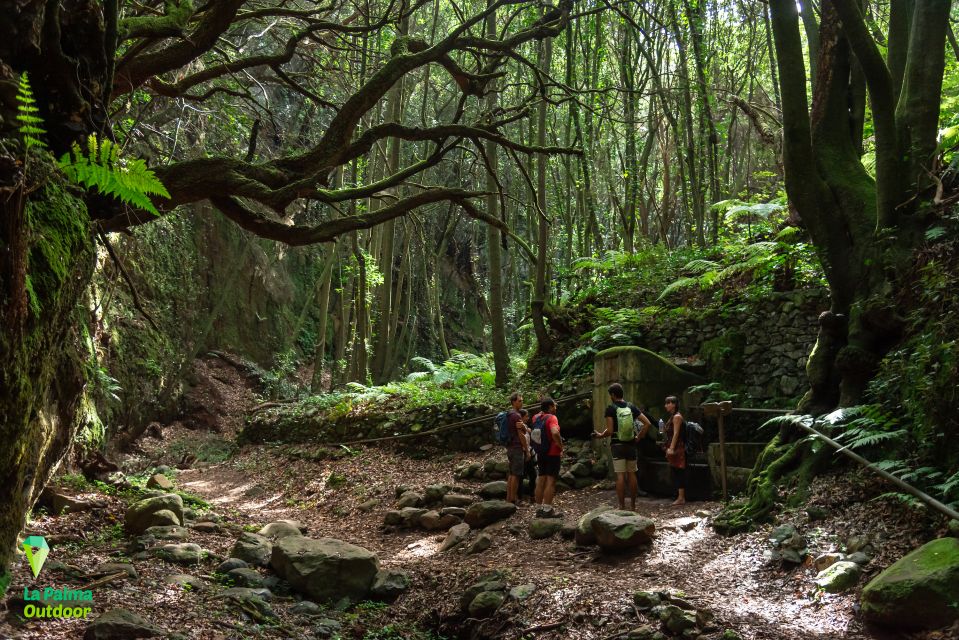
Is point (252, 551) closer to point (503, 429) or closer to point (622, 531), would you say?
point (622, 531)

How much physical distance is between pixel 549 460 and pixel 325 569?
326 cm

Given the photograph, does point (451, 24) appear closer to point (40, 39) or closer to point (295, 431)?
point (295, 431)

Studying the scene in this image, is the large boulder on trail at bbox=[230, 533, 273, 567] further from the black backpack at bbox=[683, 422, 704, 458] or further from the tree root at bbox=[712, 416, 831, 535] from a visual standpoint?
the black backpack at bbox=[683, 422, 704, 458]

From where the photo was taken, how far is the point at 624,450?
297 inches

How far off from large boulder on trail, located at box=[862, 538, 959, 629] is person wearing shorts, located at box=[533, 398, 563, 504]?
13.9 ft

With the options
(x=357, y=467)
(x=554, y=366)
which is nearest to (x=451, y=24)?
(x=554, y=366)

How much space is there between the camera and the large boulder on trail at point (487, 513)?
7531mm

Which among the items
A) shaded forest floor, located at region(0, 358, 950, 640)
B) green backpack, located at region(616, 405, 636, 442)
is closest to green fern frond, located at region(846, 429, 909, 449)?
shaded forest floor, located at region(0, 358, 950, 640)

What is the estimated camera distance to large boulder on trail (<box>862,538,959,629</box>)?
345 centimetres

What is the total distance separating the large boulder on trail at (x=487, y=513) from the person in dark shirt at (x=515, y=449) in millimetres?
437

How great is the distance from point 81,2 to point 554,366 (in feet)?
30.7

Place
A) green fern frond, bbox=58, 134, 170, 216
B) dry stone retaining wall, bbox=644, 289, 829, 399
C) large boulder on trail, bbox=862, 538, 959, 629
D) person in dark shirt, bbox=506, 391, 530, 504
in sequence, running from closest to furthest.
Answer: green fern frond, bbox=58, 134, 170, 216 → large boulder on trail, bbox=862, 538, 959, 629 → person in dark shirt, bbox=506, 391, 530, 504 → dry stone retaining wall, bbox=644, 289, 829, 399

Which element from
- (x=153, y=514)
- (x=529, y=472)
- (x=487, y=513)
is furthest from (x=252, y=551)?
(x=529, y=472)

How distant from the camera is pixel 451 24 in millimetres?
22281
